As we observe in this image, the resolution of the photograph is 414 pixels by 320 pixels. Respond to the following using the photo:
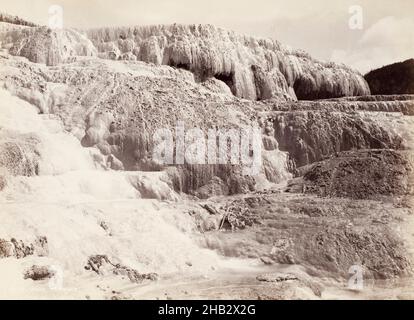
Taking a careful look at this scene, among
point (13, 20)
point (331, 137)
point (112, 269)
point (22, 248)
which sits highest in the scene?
point (13, 20)

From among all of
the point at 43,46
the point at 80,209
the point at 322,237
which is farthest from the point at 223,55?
the point at 80,209

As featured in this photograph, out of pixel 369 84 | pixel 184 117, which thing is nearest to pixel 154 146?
pixel 184 117

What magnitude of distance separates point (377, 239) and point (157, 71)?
919 cm

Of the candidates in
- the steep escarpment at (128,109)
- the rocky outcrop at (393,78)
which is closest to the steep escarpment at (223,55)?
the steep escarpment at (128,109)

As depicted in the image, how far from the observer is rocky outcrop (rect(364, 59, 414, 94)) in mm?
24047

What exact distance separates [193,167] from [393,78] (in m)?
12.6

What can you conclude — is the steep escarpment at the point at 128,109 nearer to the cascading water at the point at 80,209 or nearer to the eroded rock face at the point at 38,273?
the cascading water at the point at 80,209

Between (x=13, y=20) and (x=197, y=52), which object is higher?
(x=13, y=20)

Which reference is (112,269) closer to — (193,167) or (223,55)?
(193,167)

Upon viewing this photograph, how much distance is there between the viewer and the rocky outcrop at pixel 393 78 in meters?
24.0

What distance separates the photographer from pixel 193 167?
49.8ft

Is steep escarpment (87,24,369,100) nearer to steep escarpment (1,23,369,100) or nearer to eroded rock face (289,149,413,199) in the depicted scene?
steep escarpment (1,23,369,100)

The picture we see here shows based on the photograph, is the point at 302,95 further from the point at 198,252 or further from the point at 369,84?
the point at 198,252

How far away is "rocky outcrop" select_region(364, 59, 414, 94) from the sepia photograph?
12.3 feet
